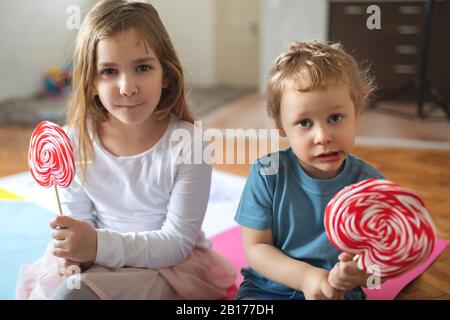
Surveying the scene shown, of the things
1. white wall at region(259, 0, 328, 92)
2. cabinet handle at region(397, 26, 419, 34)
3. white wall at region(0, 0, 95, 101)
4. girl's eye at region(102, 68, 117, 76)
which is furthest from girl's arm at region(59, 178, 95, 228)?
cabinet handle at region(397, 26, 419, 34)

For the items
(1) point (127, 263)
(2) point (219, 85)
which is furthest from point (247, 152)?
(2) point (219, 85)

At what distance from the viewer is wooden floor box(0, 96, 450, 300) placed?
1.29m

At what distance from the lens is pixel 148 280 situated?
1.14 meters

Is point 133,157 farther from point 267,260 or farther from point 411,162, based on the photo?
point 411,162

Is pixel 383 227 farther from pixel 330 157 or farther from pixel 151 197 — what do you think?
pixel 151 197

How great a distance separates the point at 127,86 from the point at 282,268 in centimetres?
44

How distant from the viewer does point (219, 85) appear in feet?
13.4

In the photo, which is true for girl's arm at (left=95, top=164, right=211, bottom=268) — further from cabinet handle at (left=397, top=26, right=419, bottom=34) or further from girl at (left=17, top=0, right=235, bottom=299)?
cabinet handle at (left=397, top=26, right=419, bottom=34)

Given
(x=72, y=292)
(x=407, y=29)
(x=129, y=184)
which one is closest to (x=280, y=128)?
(x=129, y=184)

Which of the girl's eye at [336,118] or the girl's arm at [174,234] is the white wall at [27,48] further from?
the girl's eye at [336,118]

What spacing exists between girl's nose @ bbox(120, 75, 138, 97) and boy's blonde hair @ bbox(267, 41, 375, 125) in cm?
26

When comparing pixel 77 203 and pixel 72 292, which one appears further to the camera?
pixel 77 203

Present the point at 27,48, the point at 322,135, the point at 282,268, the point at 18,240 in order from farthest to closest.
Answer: the point at 27,48 < the point at 18,240 < the point at 282,268 < the point at 322,135

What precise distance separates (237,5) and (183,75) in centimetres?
308
